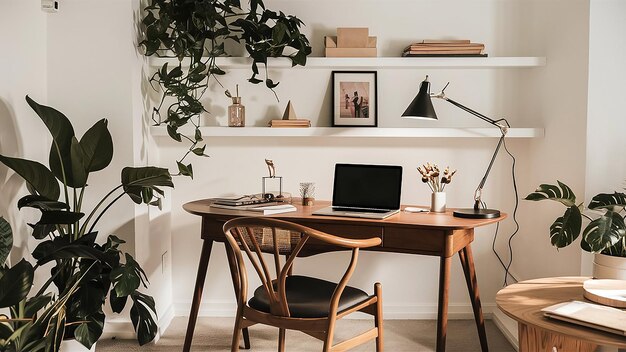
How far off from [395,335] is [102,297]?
1564 mm

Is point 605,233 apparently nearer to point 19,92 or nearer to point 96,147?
point 96,147

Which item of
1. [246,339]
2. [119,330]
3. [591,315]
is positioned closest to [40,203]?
[119,330]

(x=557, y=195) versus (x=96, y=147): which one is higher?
(x=96, y=147)

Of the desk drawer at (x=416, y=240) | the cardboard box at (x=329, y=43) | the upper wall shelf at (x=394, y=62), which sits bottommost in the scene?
the desk drawer at (x=416, y=240)

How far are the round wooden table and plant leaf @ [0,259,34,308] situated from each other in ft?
5.14

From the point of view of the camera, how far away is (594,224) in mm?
2229

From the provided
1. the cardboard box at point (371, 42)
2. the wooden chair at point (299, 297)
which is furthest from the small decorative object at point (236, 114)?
the wooden chair at point (299, 297)

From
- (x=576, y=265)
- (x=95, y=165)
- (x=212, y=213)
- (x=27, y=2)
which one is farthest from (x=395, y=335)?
(x=27, y=2)

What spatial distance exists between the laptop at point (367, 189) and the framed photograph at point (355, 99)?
58 cm

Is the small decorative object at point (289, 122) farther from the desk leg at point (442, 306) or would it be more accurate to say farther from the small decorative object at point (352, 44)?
the desk leg at point (442, 306)

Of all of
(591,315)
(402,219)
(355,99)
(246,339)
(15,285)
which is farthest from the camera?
(355,99)

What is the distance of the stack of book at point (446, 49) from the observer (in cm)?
327

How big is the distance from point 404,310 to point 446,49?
150cm

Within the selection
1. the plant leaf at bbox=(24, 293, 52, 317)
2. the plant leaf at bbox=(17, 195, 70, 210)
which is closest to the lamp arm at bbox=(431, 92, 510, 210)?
the plant leaf at bbox=(17, 195, 70, 210)
